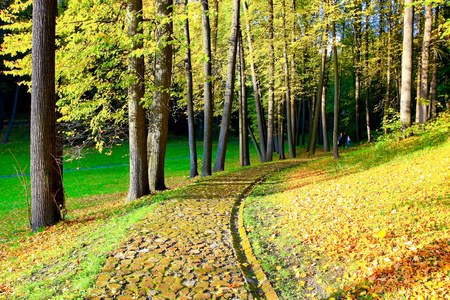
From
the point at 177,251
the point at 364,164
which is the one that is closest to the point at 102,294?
the point at 177,251

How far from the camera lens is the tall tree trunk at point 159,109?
1048cm

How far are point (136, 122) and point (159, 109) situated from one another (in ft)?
3.32

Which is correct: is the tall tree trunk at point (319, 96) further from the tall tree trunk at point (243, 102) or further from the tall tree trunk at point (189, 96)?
the tall tree trunk at point (189, 96)

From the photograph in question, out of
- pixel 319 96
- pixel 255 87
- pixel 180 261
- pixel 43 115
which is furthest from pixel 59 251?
pixel 319 96

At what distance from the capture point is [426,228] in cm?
464

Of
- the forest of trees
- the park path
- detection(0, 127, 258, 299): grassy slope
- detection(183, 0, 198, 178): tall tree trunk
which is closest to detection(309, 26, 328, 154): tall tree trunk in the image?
the forest of trees

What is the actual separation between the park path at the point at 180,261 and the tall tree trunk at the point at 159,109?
3505mm

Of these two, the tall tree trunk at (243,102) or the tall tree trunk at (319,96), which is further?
the tall tree trunk at (243,102)

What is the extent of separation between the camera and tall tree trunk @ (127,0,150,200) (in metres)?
9.76

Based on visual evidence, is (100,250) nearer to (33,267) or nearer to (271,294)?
(33,267)

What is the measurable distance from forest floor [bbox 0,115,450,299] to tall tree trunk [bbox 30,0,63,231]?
2.49 ft

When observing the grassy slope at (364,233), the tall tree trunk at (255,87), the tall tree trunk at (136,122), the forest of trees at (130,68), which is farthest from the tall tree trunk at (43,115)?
the tall tree trunk at (255,87)

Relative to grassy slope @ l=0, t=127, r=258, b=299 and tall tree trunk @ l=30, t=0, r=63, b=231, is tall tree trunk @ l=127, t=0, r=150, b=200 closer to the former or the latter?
grassy slope @ l=0, t=127, r=258, b=299

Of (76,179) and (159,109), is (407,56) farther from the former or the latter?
(76,179)
